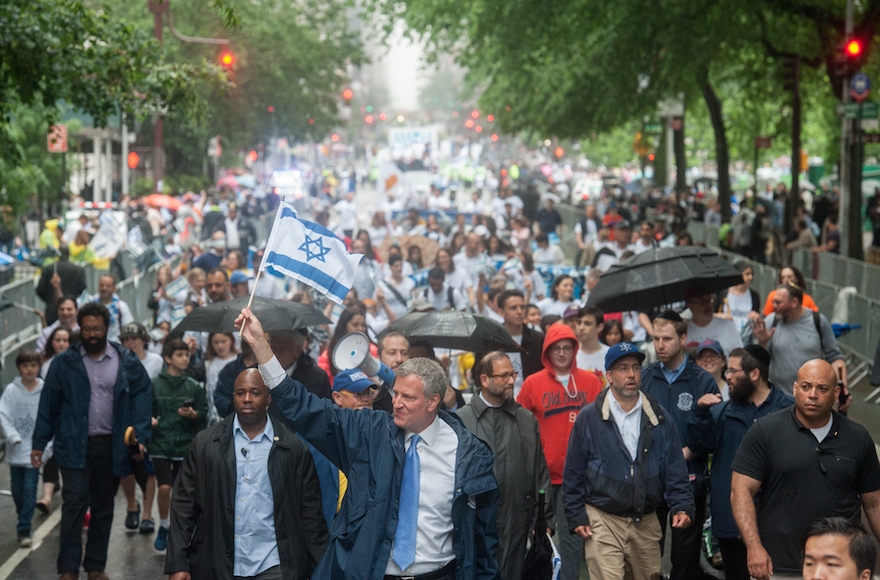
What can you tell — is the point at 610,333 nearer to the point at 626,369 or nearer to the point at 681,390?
the point at 681,390

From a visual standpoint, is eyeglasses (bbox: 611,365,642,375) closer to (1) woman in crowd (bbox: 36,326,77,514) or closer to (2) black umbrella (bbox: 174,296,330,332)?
(2) black umbrella (bbox: 174,296,330,332)

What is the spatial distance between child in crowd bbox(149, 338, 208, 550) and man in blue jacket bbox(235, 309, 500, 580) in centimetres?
395

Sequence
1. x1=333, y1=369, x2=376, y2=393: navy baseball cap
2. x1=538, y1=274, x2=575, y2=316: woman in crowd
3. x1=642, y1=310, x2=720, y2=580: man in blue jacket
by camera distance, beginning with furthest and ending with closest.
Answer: x1=538, y1=274, x2=575, y2=316: woman in crowd
x1=642, y1=310, x2=720, y2=580: man in blue jacket
x1=333, y1=369, x2=376, y2=393: navy baseball cap

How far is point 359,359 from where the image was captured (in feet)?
23.3

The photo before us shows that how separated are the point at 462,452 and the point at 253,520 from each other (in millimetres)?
1345

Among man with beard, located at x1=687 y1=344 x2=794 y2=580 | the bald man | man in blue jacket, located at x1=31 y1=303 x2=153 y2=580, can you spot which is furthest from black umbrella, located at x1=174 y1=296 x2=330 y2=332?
man with beard, located at x1=687 y1=344 x2=794 y2=580

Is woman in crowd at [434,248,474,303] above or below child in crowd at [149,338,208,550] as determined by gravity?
above

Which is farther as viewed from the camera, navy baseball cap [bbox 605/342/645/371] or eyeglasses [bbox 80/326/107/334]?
eyeglasses [bbox 80/326/107/334]

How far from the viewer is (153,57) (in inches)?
539

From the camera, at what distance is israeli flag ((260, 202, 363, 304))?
21.2 ft

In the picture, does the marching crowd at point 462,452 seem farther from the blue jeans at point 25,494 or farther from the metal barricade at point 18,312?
the metal barricade at point 18,312

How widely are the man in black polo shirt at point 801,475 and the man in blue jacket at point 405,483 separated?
1380mm

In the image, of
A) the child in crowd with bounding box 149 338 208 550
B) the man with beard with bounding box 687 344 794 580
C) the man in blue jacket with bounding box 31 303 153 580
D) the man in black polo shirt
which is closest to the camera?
the man in black polo shirt

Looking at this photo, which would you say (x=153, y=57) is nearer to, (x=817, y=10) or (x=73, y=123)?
(x=817, y=10)
